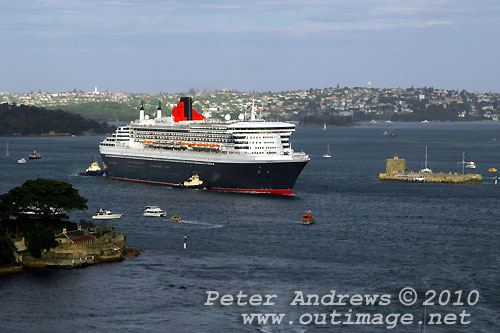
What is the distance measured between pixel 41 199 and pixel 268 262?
53.4 feet

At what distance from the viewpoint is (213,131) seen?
83.5m

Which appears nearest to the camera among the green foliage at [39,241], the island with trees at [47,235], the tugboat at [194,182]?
the island with trees at [47,235]

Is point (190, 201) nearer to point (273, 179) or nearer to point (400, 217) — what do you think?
point (273, 179)

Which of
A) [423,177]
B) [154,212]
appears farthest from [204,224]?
[423,177]

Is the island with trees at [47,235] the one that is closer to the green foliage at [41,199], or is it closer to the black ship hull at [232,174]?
the green foliage at [41,199]

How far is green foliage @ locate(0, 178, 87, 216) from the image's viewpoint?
5491 cm

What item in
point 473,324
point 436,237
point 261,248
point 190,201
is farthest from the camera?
point 190,201

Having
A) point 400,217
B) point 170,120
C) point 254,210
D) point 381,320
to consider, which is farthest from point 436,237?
point 170,120

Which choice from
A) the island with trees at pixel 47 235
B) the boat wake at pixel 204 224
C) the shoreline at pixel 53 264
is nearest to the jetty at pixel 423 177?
the boat wake at pixel 204 224

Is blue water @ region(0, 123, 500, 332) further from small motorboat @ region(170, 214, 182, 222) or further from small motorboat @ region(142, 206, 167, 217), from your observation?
small motorboat @ region(170, 214, 182, 222)

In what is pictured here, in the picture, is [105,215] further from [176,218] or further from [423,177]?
[423,177]

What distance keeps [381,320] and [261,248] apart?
16020mm

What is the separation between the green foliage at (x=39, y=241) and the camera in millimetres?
47594

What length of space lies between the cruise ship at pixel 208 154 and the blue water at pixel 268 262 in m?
2.13
